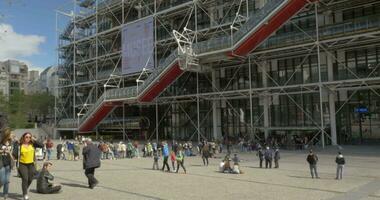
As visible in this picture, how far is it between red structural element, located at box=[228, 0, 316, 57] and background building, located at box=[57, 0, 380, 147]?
8 centimetres

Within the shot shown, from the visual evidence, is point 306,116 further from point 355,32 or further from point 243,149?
point 355,32

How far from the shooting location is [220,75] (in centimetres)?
3434

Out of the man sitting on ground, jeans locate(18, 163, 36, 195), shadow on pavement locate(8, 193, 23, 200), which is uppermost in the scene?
jeans locate(18, 163, 36, 195)

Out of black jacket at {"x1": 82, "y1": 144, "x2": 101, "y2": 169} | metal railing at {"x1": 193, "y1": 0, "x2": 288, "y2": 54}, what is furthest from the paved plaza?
metal railing at {"x1": 193, "y1": 0, "x2": 288, "y2": 54}

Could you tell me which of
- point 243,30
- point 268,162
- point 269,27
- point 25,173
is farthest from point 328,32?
point 25,173

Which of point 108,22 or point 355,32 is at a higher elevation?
point 108,22

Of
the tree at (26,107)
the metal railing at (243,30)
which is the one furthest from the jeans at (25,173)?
the tree at (26,107)

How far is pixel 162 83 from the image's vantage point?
3192 centimetres

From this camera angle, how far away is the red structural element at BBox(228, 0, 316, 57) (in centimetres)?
2538

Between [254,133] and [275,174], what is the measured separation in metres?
15.8

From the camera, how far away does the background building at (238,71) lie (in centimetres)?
2614

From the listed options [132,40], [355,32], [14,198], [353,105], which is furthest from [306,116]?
[14,198]

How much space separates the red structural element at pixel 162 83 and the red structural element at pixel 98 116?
3.78 metres

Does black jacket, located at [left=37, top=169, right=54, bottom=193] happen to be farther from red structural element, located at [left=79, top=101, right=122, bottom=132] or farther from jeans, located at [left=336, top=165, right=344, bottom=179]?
red structural element, located at [left=79, top=101, right=122, bottom=132]
